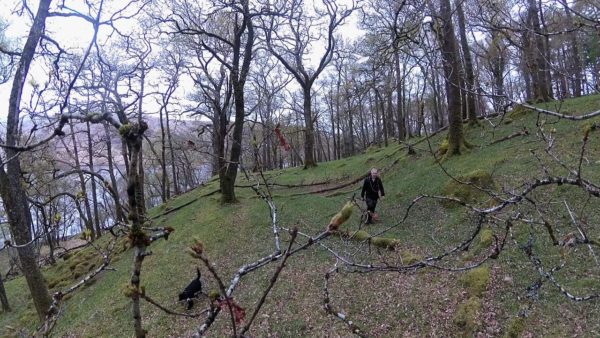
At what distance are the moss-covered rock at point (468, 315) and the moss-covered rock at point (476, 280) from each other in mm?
284

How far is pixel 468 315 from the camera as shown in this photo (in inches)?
270

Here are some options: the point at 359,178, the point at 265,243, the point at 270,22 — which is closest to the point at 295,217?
the point at 265,243

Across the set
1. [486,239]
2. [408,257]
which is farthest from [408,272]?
[486,239]

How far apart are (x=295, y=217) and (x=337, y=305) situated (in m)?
7.20

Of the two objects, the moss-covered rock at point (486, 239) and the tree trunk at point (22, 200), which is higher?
the tree trunk at point (22, 200)

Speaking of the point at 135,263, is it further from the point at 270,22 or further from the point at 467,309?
the point at 270,22

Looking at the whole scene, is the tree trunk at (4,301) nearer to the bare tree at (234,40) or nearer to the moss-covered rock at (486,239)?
the bare tree at (234,40)

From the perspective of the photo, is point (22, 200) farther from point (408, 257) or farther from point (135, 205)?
point (135, 205)

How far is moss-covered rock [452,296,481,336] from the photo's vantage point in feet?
21.8

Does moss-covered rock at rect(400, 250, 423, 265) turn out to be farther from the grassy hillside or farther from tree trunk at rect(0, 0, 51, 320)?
tree trunk at rect(0, 0, 51, 320)

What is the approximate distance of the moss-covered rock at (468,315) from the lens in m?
6.64

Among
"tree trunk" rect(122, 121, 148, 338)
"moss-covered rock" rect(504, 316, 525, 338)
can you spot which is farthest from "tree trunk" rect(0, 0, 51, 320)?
"moss-covered rock" rect(504, 316, 525, 338)

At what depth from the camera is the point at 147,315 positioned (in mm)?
10547

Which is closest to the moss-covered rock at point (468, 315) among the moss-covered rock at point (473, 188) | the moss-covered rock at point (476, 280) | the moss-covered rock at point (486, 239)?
the moss-covered rock at point (476, 280)
